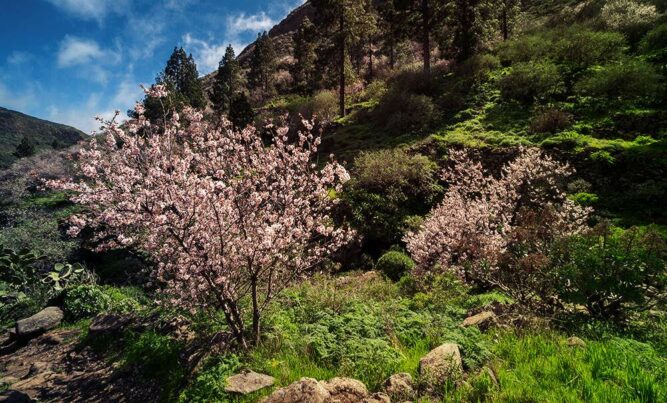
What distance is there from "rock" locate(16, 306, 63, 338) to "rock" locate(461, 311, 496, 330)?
11387 mm

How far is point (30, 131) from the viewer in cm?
12731

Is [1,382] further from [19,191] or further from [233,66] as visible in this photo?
[233,66]

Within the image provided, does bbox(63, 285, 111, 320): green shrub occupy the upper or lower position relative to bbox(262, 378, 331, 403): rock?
lower

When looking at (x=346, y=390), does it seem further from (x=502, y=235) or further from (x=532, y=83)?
(x=532, y=83)

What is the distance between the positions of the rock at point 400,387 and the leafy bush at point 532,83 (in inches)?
840

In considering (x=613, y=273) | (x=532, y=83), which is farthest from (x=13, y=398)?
(x=532, y=83)

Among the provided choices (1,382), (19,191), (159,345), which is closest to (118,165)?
(159,345)

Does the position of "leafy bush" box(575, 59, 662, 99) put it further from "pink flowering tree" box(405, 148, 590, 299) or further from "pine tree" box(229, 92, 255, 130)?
"pine tree" box(229, 92, 255, 130)

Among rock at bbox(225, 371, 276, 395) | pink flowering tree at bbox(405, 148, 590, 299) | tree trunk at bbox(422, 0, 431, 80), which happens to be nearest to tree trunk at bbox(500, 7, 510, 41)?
tree trunk at bbox(422, 0, 431, 80)

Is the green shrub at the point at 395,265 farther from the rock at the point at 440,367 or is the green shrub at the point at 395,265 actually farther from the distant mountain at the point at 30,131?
the distant mountain at the point at 30,131

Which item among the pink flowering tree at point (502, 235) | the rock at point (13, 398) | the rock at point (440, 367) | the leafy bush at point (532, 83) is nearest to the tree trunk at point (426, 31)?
the leafy bush at point (532, 83)

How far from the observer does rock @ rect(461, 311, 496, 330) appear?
A: 18.2 ft

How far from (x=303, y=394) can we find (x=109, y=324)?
746cm

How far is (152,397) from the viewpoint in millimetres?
5500
